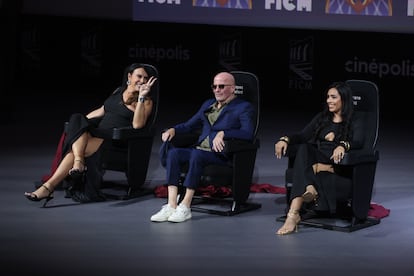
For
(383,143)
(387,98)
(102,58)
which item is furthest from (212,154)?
(102,58)

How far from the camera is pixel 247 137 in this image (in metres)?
7.90

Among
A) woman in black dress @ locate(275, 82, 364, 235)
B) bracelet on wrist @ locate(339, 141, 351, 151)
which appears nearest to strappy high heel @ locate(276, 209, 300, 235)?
woman in black dress @ locate(275, 82, 364, 235)

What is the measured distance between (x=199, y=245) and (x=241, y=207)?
4.40 ft

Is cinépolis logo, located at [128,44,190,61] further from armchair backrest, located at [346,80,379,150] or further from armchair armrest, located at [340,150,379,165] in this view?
armchair armrest, located at [340,150,379,165]

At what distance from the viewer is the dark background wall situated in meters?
13.5

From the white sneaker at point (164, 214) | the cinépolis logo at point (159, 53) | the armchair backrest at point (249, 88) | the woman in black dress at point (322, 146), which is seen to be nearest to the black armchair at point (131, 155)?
the armchair backrest at point (249, 88)

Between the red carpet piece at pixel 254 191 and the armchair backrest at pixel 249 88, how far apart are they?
708 mm

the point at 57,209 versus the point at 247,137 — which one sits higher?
the point at 247,137

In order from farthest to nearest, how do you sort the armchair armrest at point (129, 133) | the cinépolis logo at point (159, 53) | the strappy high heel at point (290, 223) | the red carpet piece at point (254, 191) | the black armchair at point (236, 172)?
the cinépolis logo at point (159, 53)
the armchair armrest at point (129, 133)
the red carpet piece at point (254, 191)
the black armchair at point (236, 172)
the strappy high heel at point (290, 223)

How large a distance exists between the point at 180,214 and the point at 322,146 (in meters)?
1.14

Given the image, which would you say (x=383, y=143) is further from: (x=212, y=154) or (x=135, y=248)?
(x=135, y=248)

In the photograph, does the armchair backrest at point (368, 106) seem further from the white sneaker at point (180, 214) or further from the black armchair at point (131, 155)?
the black armchair at point (131, 155)

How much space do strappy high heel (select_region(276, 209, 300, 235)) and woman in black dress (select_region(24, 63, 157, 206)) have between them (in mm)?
1780

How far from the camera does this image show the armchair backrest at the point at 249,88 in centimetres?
818
